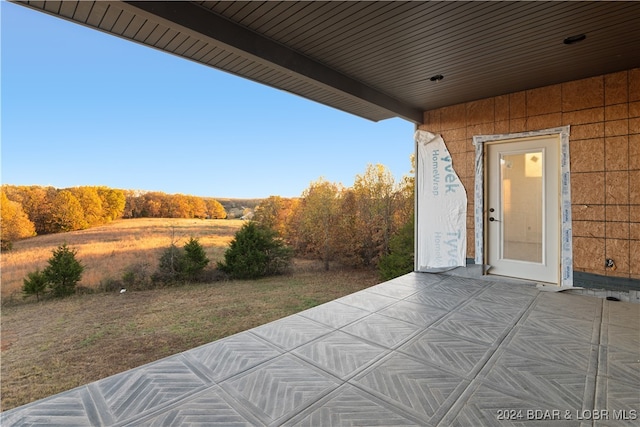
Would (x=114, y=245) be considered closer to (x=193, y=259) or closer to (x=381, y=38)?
(x=193, y=259)

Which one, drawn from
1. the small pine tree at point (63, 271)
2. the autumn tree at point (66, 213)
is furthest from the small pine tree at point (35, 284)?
the autumn tree at point (66, 213)

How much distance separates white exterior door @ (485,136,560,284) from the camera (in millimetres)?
4141

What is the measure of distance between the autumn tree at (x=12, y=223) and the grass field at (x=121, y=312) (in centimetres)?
19

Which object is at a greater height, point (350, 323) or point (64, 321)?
point (350, 323)

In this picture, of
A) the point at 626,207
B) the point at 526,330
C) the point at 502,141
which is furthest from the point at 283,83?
the point at 626,207

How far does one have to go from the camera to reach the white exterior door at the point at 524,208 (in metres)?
4.14

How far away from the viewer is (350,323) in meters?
2.91

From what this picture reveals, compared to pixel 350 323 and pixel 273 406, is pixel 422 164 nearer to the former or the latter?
pixel 350 323

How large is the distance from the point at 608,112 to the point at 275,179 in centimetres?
883

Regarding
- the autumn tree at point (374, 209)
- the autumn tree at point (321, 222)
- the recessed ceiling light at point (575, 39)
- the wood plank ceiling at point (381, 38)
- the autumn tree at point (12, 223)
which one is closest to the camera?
the wood plank ceiling at point (381, 38)

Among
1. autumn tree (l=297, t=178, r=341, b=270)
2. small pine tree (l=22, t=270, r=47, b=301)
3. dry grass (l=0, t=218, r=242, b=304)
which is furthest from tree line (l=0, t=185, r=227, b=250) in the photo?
autumn tree (l=297, t=178, r=341, b=270)

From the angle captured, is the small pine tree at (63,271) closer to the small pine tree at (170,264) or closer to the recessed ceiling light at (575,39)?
the small pine tree at (170,264)

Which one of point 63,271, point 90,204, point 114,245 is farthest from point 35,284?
point 90,204

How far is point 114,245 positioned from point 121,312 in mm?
1848
